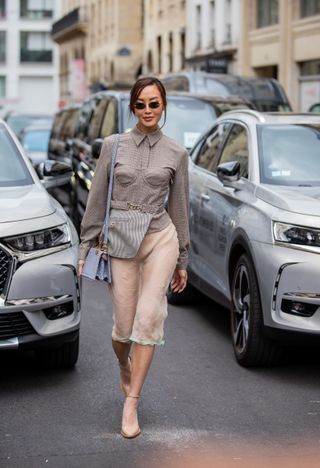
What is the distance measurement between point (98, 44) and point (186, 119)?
57.1 meters

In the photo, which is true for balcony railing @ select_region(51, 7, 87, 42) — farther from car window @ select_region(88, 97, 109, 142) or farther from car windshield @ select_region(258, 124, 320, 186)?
car windshield @ select_region(258, 124, 320, 186)

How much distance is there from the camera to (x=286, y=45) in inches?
1332

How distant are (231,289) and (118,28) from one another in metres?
54.5

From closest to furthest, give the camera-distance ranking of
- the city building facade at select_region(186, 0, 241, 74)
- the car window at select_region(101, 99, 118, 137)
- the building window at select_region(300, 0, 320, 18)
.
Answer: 1. the car window at select_region(101, 99, 118, 137)
2. the building window at select_region(300, 0, 320, 18)
3. the city building facade at select_region(186, 0, 241, 74)

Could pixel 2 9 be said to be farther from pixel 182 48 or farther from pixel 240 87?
pixel 240 87

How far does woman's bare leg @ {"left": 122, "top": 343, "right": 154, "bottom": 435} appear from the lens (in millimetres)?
6020

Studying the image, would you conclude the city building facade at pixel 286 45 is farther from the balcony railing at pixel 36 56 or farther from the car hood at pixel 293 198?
the balcony railing at pixel 36 56

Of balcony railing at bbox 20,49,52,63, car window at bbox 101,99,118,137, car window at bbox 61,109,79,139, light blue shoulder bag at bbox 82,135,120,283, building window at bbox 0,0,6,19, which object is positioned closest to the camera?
light blue shoulder bag at bbox 82,135,120,283

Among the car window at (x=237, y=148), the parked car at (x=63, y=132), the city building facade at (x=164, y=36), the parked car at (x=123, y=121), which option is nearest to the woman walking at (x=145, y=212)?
the car window at (x=237, y=148)

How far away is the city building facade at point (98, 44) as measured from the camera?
61.0m

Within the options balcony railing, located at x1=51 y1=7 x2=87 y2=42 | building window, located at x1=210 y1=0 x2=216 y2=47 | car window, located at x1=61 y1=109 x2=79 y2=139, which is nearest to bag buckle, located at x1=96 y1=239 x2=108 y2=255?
car window, located at x1=61 y1=109 x2=79 y2=139

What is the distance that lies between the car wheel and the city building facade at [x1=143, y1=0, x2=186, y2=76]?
39.7m

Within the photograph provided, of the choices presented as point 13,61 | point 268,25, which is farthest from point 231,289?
point 13,61

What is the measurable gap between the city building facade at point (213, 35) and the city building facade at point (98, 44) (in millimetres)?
8161
